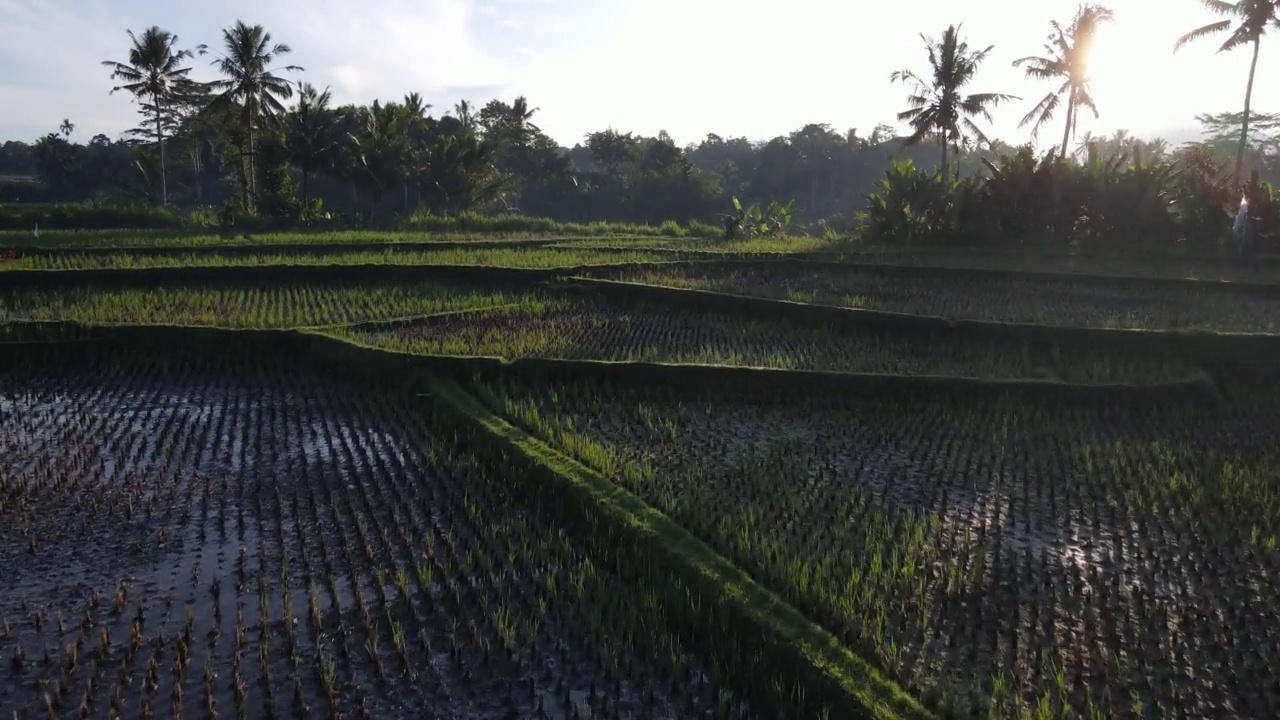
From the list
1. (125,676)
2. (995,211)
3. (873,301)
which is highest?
(995,211)

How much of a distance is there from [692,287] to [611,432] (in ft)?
20.0

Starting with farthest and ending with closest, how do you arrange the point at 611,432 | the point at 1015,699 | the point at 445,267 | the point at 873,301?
the point at 445,267 → the point at 873,301 → the point at 611,432 → the point at 1015,699

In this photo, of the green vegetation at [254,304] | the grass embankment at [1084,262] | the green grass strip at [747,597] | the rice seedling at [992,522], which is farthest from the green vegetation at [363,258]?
the green grass strip at [747,597]

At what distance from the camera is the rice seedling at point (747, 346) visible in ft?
28.8

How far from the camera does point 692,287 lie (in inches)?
507

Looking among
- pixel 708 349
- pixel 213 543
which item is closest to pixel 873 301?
pixel 708 349

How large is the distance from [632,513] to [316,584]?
1577 mm

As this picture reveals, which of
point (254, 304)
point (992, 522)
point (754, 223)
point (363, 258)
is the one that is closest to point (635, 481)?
point (992, 522)

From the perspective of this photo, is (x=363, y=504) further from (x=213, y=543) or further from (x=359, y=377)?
(x=359, y=377)

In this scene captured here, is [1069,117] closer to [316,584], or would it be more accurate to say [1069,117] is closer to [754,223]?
[754,223]

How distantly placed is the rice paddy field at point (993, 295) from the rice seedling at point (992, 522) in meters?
2.58

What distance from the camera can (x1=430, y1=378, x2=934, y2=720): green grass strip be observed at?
10.8ft

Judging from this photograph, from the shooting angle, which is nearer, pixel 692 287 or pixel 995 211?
pixel 692 287

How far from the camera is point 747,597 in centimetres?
397
